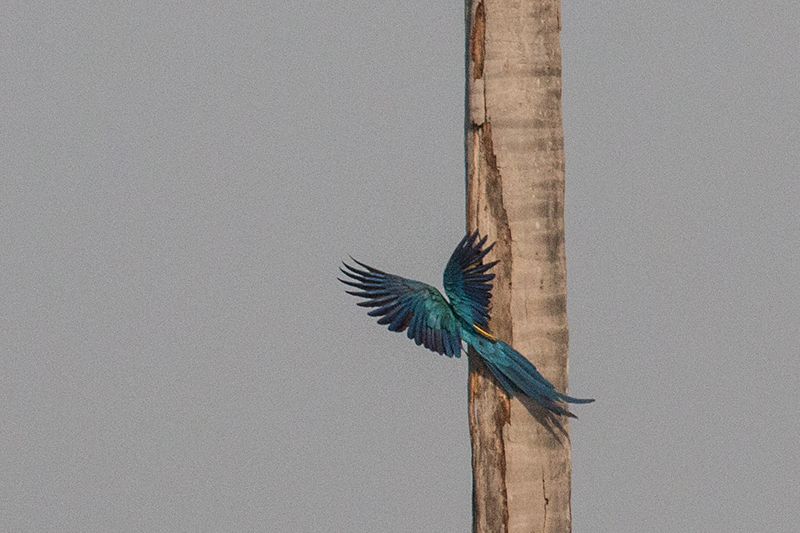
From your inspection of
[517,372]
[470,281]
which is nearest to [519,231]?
[470,281]

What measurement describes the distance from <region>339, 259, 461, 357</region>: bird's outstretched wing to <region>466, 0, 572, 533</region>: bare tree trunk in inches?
6.9

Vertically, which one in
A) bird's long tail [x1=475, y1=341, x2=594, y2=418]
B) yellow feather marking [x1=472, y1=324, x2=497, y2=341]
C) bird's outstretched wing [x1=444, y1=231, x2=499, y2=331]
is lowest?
bird's long tail [x1=475, y1=341, x2=594, y2=418]

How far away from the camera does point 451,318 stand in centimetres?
546

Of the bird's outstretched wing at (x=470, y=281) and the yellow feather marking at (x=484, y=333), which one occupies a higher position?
the bird's outstretched wing at (x=470, y=281)

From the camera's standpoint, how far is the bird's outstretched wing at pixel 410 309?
214 inches

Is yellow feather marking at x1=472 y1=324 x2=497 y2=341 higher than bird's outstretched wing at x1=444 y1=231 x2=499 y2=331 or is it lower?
lower

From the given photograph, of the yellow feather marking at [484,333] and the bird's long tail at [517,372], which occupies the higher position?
the yellow feather marking at [484,333]

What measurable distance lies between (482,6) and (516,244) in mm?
845

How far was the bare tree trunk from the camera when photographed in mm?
5406

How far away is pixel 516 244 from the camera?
5.45 m

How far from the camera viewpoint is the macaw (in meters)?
5.42

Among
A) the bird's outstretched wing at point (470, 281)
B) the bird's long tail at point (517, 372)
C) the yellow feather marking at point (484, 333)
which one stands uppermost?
the bird's outstretched wing at point (470, 281)

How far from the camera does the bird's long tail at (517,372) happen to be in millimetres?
5430

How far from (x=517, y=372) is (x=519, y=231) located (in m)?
0.50
